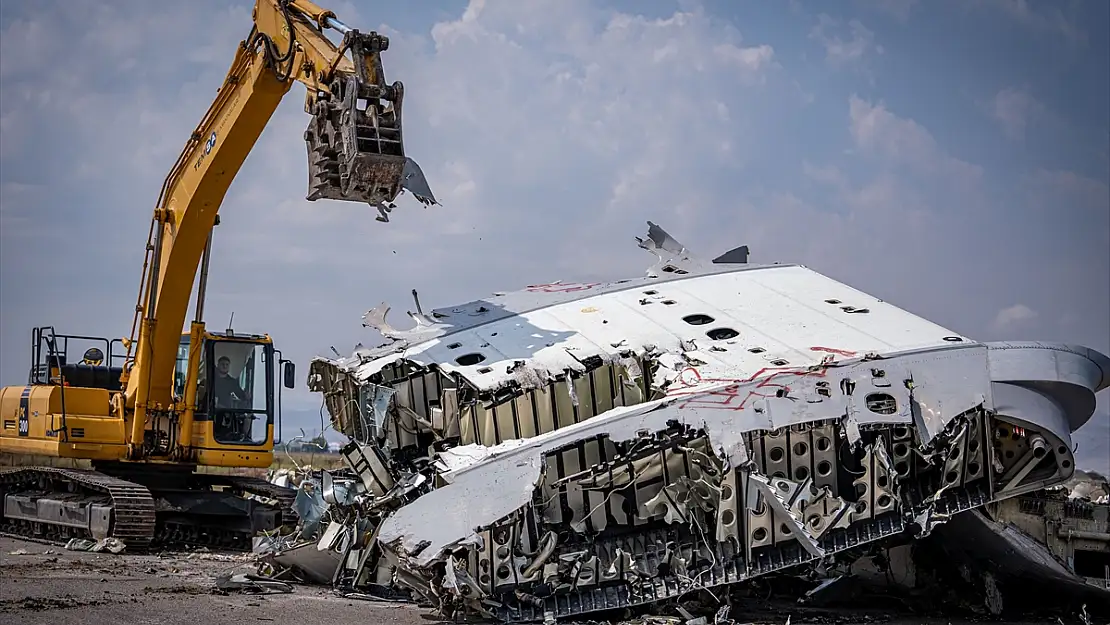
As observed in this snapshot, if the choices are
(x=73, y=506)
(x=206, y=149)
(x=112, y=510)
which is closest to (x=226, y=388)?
(x=112, y=510)

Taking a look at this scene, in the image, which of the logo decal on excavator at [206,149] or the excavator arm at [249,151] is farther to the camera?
the logo decal on excavator at [206,149]

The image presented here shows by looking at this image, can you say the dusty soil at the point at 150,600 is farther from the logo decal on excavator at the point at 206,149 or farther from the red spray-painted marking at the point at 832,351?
the logo decal on excavator at the point at 206,149

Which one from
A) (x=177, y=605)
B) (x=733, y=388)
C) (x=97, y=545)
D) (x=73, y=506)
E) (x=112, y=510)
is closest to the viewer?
(x=733, y=388)

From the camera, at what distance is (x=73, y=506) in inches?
590

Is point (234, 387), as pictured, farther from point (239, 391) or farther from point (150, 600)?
point (150, 600)

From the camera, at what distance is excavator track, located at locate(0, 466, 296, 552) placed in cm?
1432

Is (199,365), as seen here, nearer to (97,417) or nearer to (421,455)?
(97,417)

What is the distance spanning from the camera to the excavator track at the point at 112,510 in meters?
14.3

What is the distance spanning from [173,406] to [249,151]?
138 inches

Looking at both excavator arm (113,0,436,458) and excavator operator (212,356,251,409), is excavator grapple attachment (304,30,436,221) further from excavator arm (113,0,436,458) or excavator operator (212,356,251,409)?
excavator operator (212,356,251,409)

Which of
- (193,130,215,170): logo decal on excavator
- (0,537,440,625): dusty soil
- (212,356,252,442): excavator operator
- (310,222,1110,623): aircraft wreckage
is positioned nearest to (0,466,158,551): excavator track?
(0,537,440,625): dusty soil

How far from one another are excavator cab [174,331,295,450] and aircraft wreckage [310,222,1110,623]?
5504mm

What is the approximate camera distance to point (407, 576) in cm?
888

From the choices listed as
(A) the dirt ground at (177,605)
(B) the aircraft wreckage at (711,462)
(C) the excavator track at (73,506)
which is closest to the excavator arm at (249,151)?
(C) the excavator track at (73,506)
